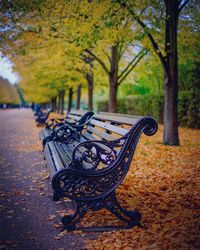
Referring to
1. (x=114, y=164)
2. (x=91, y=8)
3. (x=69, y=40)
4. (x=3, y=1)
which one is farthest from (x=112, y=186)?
(x=69, y=40)

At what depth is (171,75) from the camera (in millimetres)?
8516

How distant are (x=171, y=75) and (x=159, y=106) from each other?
1195 cm

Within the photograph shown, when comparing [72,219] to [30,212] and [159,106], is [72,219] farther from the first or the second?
[159,106]

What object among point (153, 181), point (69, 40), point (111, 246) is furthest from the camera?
point (69, 40)

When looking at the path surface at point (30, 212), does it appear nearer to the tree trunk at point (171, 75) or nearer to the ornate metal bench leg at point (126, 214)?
the ornate metal bench leg at point (126, 214)

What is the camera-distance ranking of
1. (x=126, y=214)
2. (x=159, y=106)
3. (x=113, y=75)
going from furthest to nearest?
(x=159, y=106) < (x=113, y=75) < (x=126, y=214)

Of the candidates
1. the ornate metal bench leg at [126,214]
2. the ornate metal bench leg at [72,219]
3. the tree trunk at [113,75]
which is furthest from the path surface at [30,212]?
the tree trunk at [113,75]

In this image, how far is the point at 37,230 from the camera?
3223 mm

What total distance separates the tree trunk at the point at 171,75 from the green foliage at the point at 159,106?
24.6 feet

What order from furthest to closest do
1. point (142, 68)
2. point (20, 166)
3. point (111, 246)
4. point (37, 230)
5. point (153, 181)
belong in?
point (142, 68) < point (20, 166) < point (153, 181) < point (37, 230) < point (111, 246)

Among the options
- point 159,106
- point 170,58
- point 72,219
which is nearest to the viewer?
point 72,219

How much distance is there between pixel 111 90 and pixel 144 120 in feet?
32.0

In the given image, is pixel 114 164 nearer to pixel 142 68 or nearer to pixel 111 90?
pixel 111 90

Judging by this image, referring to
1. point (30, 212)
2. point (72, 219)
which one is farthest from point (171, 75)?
point (72, 219)
